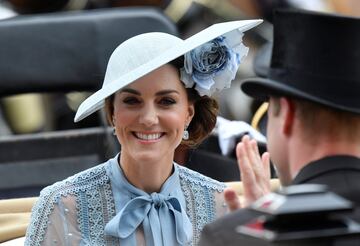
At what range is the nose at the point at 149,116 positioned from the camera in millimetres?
4344

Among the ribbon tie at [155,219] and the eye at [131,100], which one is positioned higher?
the eye at [131,100]

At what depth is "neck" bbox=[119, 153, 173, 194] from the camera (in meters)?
4.39

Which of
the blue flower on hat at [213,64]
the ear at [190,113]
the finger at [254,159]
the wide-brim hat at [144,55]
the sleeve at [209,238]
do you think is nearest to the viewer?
the sleeve at [209,238]

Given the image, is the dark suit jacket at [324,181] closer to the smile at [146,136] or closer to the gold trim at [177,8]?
the smile at [146,136]

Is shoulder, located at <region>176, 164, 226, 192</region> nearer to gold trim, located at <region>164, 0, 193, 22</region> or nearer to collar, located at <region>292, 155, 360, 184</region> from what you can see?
collar, located at <region>292, 155, 360, 184</region>

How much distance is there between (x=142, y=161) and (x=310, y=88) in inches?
46.4

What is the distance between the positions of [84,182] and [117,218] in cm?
19

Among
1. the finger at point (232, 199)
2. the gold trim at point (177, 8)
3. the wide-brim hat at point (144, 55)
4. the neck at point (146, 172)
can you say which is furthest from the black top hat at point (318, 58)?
the gold trim at point (177, 8)

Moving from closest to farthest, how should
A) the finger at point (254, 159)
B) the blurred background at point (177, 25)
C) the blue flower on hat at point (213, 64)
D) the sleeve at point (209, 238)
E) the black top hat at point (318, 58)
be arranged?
the sleeve at point (209, 238) < the black top hat at point (318, 58) < the finger at point (254, 159) < the blue flower on hat at point (213, 64) < the blurred background at point (177, 25)

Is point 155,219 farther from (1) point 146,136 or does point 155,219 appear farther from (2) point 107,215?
(1) point 146,136

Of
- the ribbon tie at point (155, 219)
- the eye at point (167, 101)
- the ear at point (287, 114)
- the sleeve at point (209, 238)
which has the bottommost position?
the ribbon tie at point (155, 219)

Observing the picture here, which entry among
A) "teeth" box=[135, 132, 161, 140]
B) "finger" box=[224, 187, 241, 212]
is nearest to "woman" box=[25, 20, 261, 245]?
"teeth" box=[135, 132, 161, 140]

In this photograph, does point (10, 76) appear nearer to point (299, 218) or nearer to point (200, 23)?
point (200, 23)

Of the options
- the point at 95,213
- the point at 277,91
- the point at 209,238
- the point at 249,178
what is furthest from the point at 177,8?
the point at 209,238
